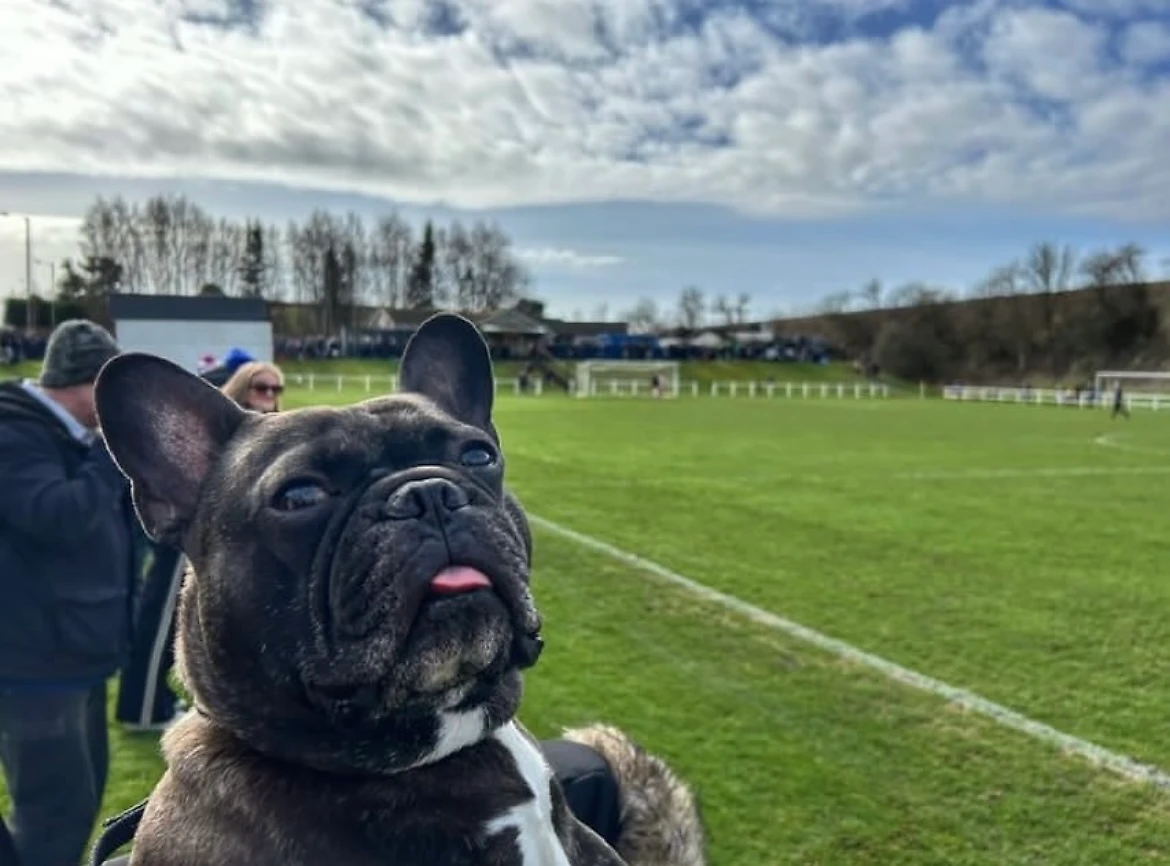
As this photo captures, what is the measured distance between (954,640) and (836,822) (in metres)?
3.32

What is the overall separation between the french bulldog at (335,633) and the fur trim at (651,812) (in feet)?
2.02

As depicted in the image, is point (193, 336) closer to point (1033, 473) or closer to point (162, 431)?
point (1033, 473)

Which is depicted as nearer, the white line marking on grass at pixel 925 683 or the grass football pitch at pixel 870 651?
the grass football pitch at pixel 870 651

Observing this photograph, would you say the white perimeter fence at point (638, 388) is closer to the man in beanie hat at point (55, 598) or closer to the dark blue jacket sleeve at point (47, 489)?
the man in beanie hat at point (55, 598)

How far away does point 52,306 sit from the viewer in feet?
260

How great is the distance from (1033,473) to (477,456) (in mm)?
18823

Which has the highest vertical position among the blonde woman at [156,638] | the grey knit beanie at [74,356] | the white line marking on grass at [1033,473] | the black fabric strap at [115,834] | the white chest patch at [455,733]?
the grey knit beanie at [74,356]

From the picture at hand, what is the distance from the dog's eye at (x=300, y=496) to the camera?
70.4 inches

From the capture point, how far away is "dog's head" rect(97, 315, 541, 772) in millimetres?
1713

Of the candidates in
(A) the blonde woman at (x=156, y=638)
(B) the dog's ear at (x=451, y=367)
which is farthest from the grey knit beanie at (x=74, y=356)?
(B) the dog's ear at (x=451, y=367)

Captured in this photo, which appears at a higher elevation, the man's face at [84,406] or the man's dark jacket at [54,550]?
the man's face at [84,406]

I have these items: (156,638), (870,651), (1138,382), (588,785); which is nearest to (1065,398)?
(1138,382)

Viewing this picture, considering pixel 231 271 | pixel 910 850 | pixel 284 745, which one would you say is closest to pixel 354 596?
pixel 284 745

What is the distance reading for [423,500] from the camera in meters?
1.77
